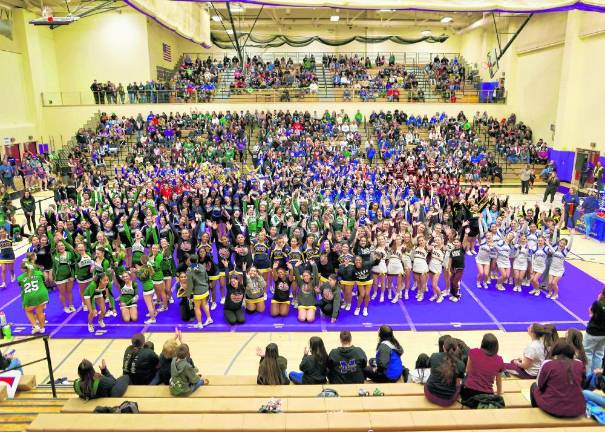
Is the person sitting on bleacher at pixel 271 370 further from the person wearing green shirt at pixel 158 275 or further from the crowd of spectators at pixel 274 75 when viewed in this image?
the crowd of spectators at pixel 274 75

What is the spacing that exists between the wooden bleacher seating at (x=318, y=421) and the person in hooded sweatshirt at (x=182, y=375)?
0.86 meters

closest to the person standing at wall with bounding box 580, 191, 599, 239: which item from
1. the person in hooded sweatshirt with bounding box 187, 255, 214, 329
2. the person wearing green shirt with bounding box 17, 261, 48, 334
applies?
the person in hooded sweatshirt with bounding box 187, 255, 214, 329

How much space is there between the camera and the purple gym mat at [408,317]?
9.26 m

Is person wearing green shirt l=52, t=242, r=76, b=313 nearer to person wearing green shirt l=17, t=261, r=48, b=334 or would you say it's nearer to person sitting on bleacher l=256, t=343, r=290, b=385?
person wearing green shirt l=17, t=261, r=48, b=334

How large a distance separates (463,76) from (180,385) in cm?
3296

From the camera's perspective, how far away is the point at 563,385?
460 centimetres

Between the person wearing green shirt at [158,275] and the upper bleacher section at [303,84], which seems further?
the upper bleacher section at [303,84]

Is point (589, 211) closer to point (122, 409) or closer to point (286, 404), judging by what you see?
point (286, 404)

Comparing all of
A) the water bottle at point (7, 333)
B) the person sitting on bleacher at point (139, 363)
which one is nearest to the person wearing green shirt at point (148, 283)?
the water bottle at point (7, 333)

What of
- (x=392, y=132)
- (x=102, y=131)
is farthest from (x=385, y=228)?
(x=102, y=131)

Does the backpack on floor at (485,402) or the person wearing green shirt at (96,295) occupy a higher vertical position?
the backpack on floor at (485,402)

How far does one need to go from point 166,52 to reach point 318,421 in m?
35.1

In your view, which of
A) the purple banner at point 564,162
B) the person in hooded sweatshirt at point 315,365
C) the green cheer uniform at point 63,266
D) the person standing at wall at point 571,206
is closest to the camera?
the person in hooded sweatshirt at point 315,365

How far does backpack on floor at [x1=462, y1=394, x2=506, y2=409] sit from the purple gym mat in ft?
13.8
